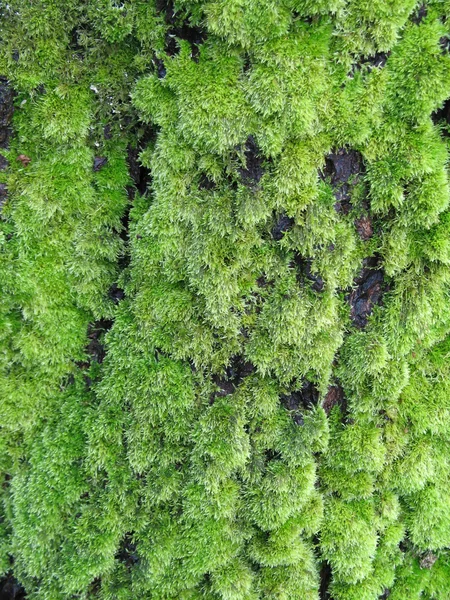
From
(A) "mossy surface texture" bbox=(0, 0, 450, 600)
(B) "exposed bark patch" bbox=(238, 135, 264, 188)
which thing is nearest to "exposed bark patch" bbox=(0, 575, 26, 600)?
(A) "mossy surface texture" bbox=(0, 0, 450, 600)

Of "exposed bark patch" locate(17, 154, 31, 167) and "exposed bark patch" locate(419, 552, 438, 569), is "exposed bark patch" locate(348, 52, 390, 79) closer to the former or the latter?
"exposed bark patch" locate(17, 154, 31, 167)

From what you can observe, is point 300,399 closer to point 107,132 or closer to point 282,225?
point 282,225

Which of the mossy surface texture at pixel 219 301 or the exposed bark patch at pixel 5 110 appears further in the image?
the exposed bark patch at pixel 5 110

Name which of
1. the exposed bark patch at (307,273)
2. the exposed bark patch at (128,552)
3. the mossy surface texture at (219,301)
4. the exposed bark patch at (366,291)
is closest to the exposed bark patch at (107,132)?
the mossy surface texture at (219,301)

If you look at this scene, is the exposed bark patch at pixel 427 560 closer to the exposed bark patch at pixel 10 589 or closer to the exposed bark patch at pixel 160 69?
the exposed bark patch at pixel 10 589

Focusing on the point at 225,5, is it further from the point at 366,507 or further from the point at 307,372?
the point at 366,507

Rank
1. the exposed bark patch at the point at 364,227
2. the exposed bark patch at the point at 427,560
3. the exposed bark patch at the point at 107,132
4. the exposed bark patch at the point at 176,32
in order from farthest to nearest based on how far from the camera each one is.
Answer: the exposed bark patch at the point at 427,560 → the exposed bark patch at the point at 107,132 → the exposed bark patch at the point at 364,227 → the exposed bark patch at the point at 176,32
